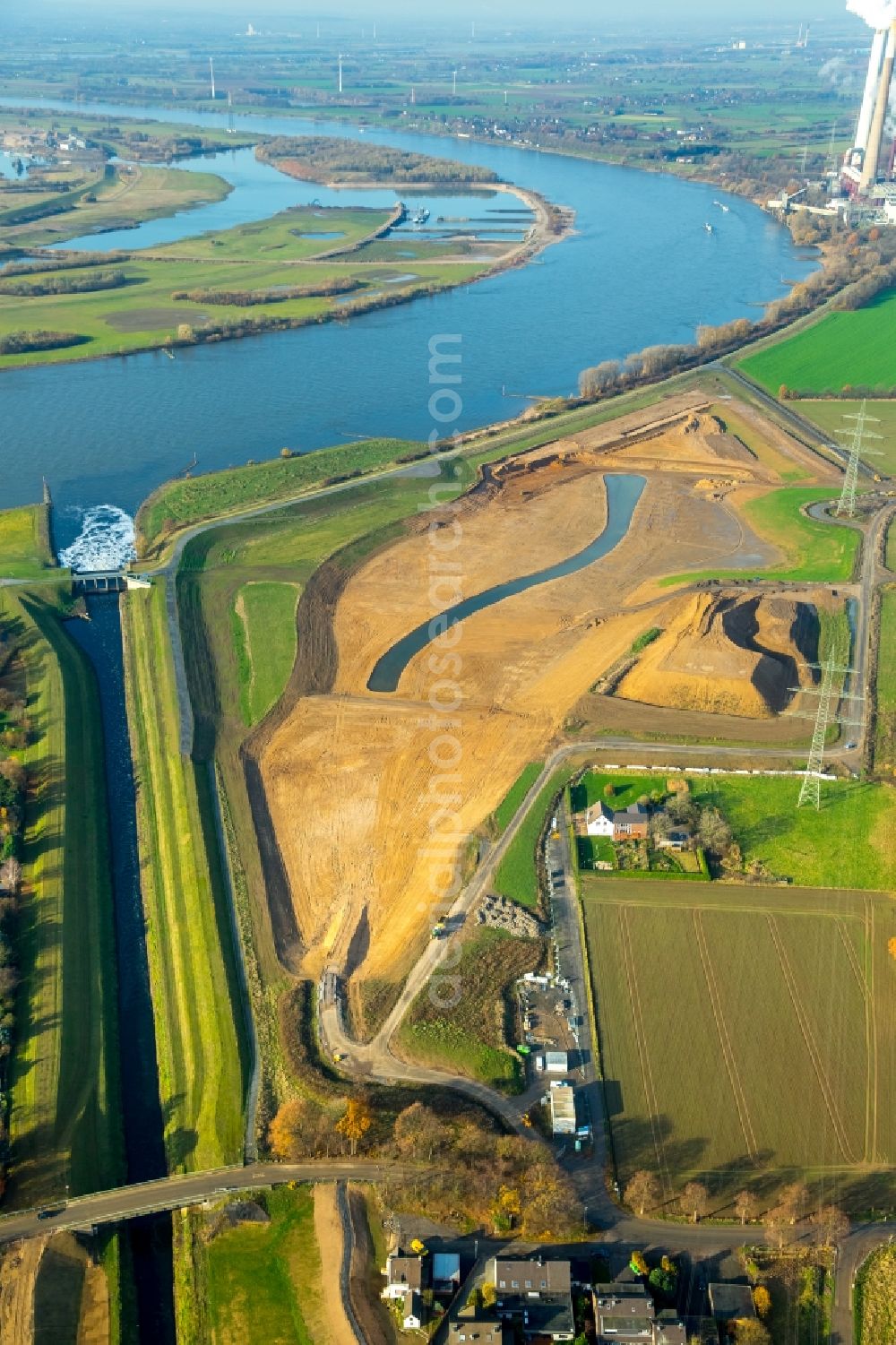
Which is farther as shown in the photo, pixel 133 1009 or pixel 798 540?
pixel 798 540

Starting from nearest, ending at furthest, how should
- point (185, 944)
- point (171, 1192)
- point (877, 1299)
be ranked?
point (877, 1299) < point (171, 1192) < point (185, 944)

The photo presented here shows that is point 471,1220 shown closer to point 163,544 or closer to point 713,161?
point 163,544

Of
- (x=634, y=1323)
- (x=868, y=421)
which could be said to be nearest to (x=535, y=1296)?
(x=634, y=1323)

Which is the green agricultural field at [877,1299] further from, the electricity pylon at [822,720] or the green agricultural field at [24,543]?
the green agricultural field at [24,543]

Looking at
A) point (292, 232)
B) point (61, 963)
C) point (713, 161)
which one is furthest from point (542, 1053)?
point (713, 161)

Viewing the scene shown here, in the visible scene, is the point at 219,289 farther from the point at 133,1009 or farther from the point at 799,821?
the point at 133,1009
